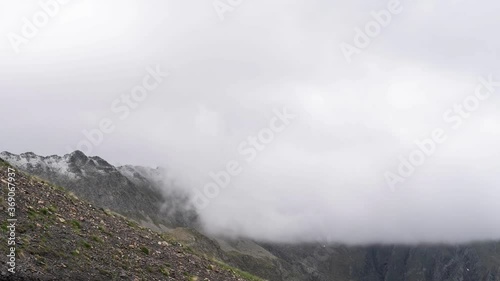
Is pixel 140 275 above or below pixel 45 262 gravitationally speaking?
below

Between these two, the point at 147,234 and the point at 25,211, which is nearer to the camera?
the point at 25,211

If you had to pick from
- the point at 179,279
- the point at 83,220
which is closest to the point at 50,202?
the point at 83,220

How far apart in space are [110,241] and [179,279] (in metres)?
4.40

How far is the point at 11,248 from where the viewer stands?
76.0ft

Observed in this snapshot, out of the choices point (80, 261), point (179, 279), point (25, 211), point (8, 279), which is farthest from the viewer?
point (179, 279)

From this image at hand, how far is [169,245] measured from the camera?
35.7m

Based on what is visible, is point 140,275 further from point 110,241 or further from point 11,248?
point 11,248

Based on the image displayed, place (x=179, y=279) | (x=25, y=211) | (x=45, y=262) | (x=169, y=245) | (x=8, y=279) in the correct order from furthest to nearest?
(x=169, y=245) → (x=179, y=279) → (x=25, y=211) → (x=45, y=262) → (x=8, y=279)

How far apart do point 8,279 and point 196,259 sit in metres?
15.5

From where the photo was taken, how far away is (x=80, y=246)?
2706 cm

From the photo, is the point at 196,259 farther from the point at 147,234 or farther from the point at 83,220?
the point at 83,220

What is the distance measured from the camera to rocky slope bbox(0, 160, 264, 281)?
24172 millimetres

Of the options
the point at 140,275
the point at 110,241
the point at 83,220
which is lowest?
the point at 140,275

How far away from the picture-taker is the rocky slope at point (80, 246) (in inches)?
952
